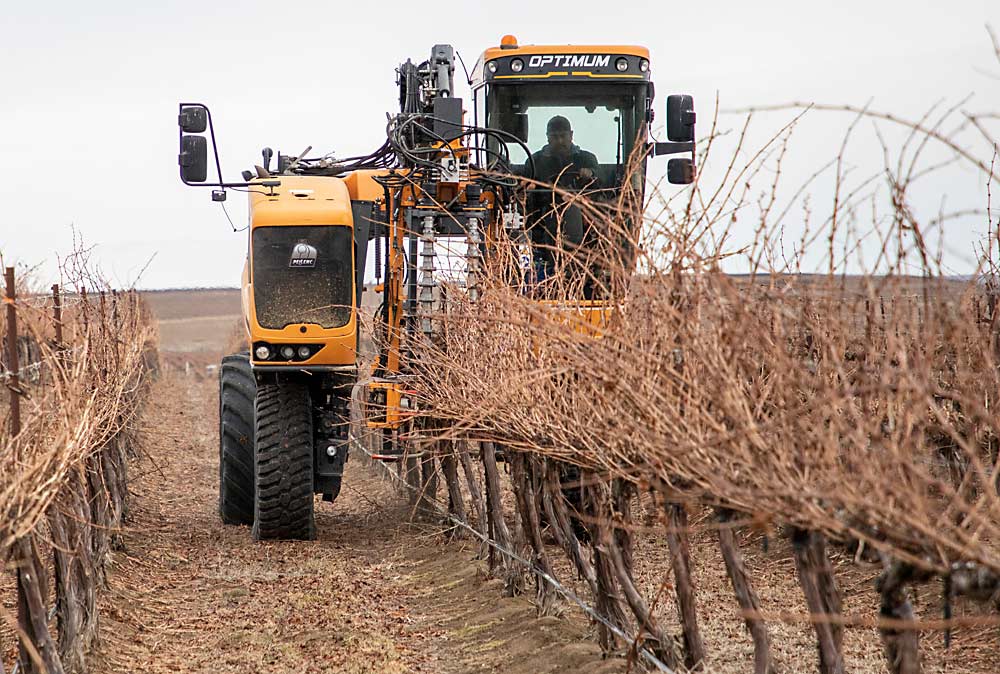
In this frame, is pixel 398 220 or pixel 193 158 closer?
pixel 193 158

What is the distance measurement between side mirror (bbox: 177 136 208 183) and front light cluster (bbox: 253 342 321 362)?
1.62 meters

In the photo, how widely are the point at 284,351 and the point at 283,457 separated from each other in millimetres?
778

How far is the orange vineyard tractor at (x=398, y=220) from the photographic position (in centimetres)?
1053

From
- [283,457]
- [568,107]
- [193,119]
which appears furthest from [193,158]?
[568,107]

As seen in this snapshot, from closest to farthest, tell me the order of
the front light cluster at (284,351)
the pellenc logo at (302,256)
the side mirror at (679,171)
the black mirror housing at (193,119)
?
1. the black mirror housing at (193,119)
2. the side mirror at (679,171)
3. the front light cluster at (284,351)
4. the pellenc logo at (302,256)

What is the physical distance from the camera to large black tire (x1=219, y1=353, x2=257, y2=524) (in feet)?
38.9

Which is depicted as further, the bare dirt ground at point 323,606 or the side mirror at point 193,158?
the side mirror at point 193,158

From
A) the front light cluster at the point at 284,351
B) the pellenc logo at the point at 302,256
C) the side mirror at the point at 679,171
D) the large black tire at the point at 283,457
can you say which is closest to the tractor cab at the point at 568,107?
the side mirror at the point at 679,171

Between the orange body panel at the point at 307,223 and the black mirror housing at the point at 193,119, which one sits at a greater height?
the black mirror housing at the point at 193,119

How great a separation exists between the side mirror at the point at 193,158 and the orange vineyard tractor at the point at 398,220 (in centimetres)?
137

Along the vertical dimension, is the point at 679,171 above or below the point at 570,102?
below

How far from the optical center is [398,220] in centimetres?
1082

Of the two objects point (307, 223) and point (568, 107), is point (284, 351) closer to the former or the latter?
point (307, 223)

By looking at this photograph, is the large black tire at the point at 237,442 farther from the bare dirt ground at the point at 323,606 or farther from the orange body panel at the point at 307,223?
the orange body panel at the point at 307,223
